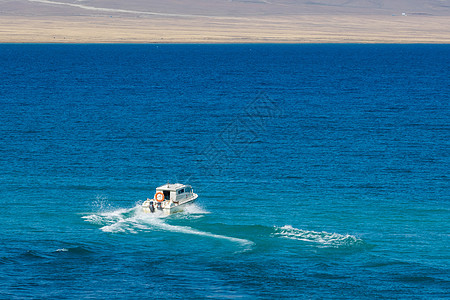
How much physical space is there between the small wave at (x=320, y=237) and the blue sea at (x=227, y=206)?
0.85 ft

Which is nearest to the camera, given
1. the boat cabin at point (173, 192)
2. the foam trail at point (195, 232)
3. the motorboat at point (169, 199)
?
the foam trail at point (195, 232)

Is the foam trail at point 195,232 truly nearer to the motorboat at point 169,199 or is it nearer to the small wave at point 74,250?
the motorboat at point 169,199

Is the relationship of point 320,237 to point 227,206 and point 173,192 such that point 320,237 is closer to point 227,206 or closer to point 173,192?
point 227,206

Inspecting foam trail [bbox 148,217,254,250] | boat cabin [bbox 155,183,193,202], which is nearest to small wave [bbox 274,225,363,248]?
foam trail [bbox 148,217,254,250]

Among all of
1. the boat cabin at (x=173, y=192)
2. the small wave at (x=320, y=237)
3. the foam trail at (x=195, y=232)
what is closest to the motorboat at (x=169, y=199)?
the boat cabin at (x=173, y=192)

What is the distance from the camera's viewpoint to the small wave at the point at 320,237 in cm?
6625

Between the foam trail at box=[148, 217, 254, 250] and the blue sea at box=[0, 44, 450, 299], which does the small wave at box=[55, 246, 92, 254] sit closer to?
the blue sea at box=[0, 44, 450, 299]

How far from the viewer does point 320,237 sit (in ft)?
222

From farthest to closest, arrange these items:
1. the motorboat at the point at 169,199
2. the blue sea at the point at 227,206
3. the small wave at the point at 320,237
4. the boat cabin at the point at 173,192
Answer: the boat cabin at the point at 173,192
the motorboat at the point at 169,199
the small wave at the point at 320,237
the blue sea at the point at 227,206

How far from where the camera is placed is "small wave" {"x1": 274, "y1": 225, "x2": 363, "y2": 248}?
66.2 meters

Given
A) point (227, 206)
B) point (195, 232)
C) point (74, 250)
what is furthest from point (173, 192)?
point (74, 250)

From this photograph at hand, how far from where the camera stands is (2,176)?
91.0 metres

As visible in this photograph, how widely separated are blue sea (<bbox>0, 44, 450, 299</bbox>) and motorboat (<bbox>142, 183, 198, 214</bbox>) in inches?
46.4

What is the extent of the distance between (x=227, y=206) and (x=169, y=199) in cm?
662
